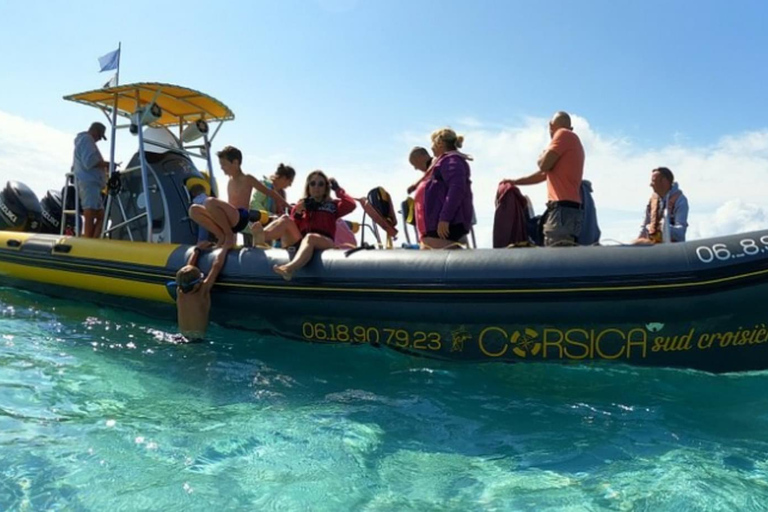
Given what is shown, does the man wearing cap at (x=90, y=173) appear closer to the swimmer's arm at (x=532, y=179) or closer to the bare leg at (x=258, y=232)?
the bare leg at (x=258, y=232)

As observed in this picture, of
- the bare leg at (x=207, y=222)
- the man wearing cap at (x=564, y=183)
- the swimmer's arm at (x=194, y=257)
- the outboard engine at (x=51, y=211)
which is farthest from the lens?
the outboard engine at (x=51, y=211)

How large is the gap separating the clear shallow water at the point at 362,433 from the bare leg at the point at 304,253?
595 millimetres

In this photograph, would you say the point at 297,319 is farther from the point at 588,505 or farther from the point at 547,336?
the point at 588,505

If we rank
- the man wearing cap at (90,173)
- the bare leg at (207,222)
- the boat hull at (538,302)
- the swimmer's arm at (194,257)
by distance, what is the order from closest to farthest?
the boat hull at (538,302) → the swimmer's arm at (194,257) → the bare leg at (207,222) → the man wearing cap at (90,173)

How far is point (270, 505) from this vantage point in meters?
2.40

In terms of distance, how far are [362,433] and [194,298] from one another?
7.92 feet

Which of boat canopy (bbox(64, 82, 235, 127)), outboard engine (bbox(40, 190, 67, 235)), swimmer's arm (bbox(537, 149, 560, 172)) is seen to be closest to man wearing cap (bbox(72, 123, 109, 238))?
boat canopy (bbox(64, 82, 235, 127))

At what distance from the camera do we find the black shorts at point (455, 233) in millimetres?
4652

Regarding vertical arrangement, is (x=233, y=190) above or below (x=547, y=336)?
above

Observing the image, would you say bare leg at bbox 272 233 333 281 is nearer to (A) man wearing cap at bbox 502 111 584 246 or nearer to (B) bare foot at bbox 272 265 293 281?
(B) bare foot at bbox 272 265 293 281

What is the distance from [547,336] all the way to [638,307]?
0.58 m

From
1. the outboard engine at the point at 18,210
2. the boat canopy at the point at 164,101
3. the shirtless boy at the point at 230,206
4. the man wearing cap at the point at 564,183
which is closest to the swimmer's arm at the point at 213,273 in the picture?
the shirtless boy at the point at 230,206

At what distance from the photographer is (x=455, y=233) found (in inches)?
184

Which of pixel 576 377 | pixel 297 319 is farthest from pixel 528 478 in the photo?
pixel 297 319
